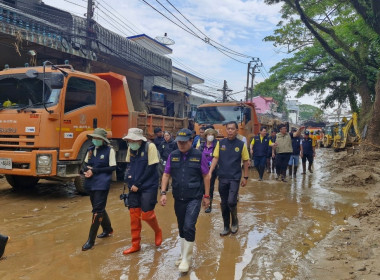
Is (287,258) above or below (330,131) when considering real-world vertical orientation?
below

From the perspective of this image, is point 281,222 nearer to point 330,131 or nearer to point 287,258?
point 287,258

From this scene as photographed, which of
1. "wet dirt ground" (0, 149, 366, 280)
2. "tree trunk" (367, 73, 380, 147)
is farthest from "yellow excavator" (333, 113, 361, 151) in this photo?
"wet dirt ground" (0, 149, 366, 280)

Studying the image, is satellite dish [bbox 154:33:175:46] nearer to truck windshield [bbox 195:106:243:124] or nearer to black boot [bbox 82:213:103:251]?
truck windshield [bbox 195:106:243:124]

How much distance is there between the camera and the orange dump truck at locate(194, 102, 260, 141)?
472 inches

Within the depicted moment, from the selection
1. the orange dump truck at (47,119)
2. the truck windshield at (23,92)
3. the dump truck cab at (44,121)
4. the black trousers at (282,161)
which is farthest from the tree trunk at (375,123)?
the truck windshield at (23,92)

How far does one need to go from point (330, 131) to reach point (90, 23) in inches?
1076

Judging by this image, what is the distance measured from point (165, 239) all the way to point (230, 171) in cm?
137

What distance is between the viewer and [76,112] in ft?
22.6

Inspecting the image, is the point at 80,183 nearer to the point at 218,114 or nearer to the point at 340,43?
the point at 218,114

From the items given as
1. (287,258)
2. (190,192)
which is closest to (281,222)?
(287,258)

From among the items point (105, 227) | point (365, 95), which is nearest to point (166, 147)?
point (105, 227)

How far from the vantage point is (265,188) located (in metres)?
9.01

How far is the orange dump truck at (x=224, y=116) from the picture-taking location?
12000 millimetres

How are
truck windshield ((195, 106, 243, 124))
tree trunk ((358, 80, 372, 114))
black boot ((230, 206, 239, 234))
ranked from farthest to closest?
tree trunk ((358, 80, 372, 114)) < truck windshield ((195, 106, 243, 124)) < black boot ((230, 206, 239, 234))
